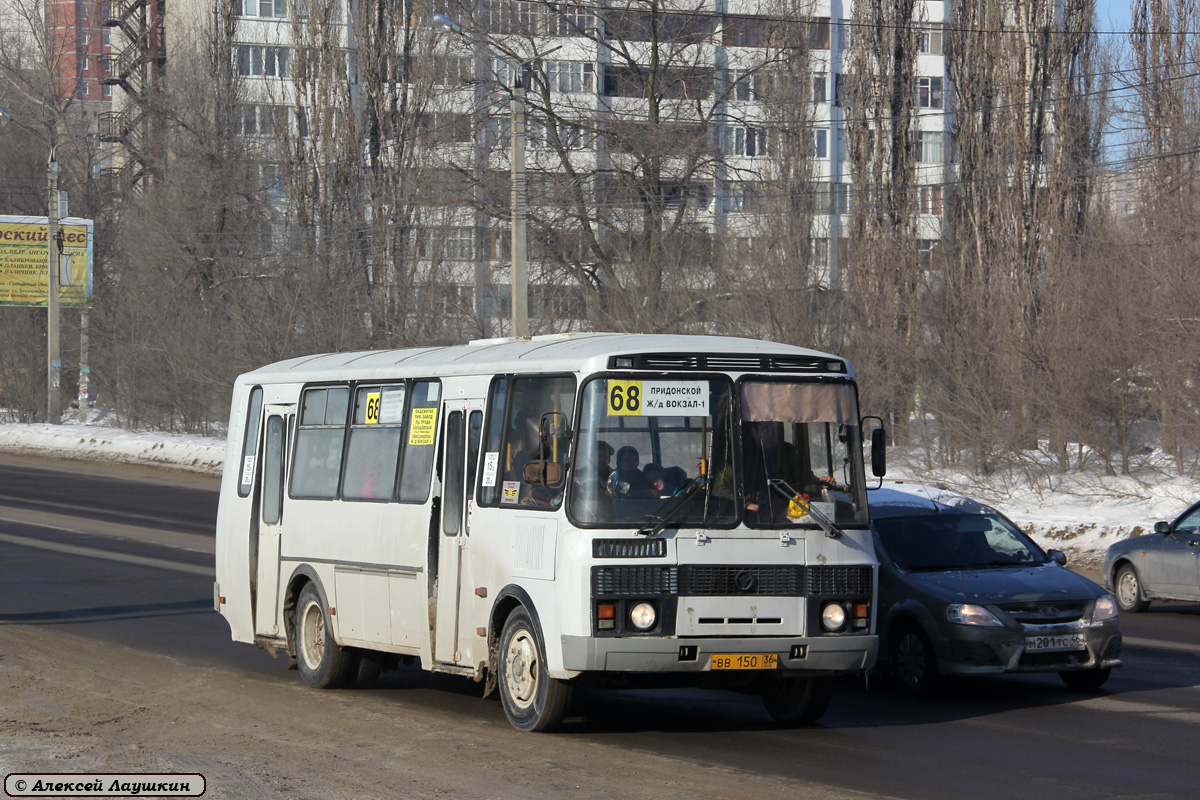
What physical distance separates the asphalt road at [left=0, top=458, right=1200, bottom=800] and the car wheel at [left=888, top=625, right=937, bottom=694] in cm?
13

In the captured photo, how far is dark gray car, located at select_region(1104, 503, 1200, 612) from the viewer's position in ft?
51.8

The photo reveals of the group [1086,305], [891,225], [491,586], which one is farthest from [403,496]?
[891,225]

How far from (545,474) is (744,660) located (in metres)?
1.62

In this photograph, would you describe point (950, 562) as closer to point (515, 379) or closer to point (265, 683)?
point (515, 379)

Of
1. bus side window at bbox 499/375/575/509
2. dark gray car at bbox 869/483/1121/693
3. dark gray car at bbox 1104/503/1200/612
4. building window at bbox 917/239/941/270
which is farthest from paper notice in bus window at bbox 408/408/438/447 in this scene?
building window at bbox 917/239/941/270

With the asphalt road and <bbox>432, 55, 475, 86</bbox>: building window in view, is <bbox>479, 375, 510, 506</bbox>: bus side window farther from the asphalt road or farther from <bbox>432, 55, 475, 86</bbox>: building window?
<bbox>432, 55, 475, 86</bbox>: building window

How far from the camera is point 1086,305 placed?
28.1 m

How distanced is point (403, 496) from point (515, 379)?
156cm

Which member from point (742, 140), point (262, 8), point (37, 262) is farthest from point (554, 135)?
point (262, 8)

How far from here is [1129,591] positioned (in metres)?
16.6

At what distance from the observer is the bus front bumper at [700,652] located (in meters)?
8.95

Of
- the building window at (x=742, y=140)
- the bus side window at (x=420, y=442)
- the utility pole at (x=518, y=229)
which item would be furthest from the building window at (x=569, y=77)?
the bus side window at (x=420, y=442)

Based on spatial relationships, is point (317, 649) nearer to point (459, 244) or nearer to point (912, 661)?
point (912, 661)

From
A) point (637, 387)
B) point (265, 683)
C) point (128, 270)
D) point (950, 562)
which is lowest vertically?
point (265, 683)
